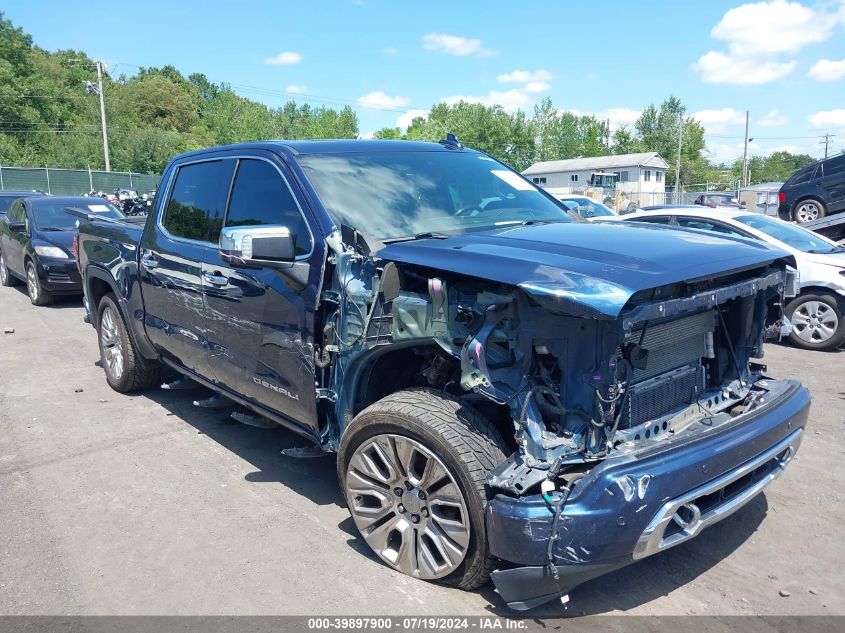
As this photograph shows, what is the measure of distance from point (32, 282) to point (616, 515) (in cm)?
1154

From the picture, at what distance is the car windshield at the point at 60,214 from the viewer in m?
11.8

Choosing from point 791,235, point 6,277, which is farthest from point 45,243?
point 791,235

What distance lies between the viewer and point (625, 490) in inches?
102

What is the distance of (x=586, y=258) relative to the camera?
2.90 metres

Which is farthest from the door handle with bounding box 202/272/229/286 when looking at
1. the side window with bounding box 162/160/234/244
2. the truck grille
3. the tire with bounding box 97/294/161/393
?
the truck grille

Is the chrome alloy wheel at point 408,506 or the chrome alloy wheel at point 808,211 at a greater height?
the chrome alloy wheel at point 808,211

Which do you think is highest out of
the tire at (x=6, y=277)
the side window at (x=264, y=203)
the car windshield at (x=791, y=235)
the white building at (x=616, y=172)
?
the white building at (x=616, y=172)

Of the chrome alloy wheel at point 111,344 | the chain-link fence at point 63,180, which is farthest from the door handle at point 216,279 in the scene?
the chain-link fence at point 63,180

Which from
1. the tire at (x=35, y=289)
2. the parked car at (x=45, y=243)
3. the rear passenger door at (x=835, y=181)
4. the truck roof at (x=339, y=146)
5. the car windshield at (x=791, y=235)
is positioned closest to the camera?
the truck roof at (x=339, y=146)

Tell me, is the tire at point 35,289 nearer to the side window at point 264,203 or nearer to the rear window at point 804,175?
the side window at point 264,203

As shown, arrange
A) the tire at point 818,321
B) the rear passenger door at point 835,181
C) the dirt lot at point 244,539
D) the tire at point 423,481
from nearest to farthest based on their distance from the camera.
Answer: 1. the tire at point 423,481
2. the dirt lot at point 244,539
3. the tire at point 818,321
4. the rear passenger door at point 835,181

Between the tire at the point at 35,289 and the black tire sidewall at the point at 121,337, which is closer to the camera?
the black tire sidewall at the point at 121,337

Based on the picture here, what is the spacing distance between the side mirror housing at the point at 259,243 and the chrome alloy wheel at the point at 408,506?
3.44 feet

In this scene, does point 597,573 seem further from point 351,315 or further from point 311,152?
point 311,152
